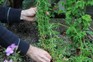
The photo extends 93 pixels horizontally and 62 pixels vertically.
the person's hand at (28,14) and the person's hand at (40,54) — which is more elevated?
the person's hand at (28,14)

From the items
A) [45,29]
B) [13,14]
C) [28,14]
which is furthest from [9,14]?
[45,29]

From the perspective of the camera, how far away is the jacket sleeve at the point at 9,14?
226cm

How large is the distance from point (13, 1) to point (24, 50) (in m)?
1.79

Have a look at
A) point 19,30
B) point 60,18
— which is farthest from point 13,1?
point 60,18

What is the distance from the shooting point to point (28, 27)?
3.36m

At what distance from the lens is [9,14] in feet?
7.52

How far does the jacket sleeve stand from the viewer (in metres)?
2.26

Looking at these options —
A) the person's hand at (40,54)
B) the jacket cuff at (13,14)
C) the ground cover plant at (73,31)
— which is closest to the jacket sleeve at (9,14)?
the jacket cuff at (13,14)

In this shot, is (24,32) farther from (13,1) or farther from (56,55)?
(56,55)

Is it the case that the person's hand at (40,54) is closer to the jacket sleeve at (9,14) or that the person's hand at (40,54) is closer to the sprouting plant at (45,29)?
the sprouting plant at (45,29)

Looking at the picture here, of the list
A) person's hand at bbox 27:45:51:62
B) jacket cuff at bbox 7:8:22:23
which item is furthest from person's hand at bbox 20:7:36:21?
person's hand at bbox 27:45:51:62

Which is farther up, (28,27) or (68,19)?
(68,19)

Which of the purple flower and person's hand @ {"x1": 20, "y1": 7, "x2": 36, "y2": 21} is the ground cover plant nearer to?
the purple flower

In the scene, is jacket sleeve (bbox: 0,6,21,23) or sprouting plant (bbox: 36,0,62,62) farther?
jacket sleeve (bbox: 0,6,21,23)
